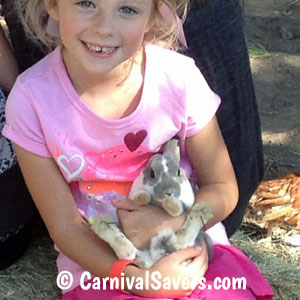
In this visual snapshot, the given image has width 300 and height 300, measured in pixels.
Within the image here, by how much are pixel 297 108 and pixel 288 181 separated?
0.89 metres

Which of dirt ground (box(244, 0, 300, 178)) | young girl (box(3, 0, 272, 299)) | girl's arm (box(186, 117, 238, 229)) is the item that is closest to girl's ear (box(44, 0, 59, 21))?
young girl (box(3, 0, 272, 299))

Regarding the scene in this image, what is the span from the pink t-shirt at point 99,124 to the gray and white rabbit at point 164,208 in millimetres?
120

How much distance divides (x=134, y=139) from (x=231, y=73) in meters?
0.50

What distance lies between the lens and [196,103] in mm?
1889

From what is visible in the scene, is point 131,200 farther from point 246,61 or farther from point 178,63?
point 246,61

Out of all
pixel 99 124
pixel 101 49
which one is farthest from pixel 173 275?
pixel 101 49

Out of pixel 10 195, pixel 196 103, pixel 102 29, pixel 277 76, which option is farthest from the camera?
pixel 277 76

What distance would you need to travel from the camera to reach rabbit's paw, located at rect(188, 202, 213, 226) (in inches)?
68.1

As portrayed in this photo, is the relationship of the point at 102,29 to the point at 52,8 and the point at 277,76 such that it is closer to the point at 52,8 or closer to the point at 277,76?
the point at 52,8

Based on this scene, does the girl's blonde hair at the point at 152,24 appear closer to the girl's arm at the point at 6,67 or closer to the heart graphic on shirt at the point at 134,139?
the girl's arm at the point at 6,67

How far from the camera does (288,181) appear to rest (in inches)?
102

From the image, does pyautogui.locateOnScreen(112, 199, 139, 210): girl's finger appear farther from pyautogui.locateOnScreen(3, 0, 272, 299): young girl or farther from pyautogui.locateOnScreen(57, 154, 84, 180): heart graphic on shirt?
pyautogui.locateOnScreen(57, 154, 84, 180): heart graphic on shirt

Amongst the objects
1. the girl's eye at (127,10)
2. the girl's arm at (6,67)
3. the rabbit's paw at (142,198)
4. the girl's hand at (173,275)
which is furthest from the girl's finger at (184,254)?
the girl's arm at (6,67)

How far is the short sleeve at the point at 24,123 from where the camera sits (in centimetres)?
180
